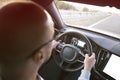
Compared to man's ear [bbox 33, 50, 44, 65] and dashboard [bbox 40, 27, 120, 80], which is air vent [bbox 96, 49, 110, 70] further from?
man's ear [bbox 33, 50, 44, 65]

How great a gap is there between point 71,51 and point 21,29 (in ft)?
4.40

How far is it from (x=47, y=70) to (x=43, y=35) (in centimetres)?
185

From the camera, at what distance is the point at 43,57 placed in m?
1.38

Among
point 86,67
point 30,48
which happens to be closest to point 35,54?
point 30,48

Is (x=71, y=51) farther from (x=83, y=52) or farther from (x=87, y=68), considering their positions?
(x=87, y=68)

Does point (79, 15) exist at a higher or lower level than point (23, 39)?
lower

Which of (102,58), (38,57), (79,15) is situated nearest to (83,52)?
(102,58)

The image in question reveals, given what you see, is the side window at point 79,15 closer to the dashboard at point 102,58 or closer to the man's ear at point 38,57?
the dashboard at point 102,58

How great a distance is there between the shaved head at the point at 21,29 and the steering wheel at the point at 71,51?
1.18m

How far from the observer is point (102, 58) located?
2.55 m

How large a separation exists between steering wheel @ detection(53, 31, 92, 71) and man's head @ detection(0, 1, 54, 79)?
1.16 metres

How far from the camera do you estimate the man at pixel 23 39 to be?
1.26m

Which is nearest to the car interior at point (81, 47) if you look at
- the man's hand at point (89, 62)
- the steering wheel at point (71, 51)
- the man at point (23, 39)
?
the steering wheel at point (71, 51)

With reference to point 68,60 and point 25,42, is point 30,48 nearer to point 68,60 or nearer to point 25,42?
point 25,42
